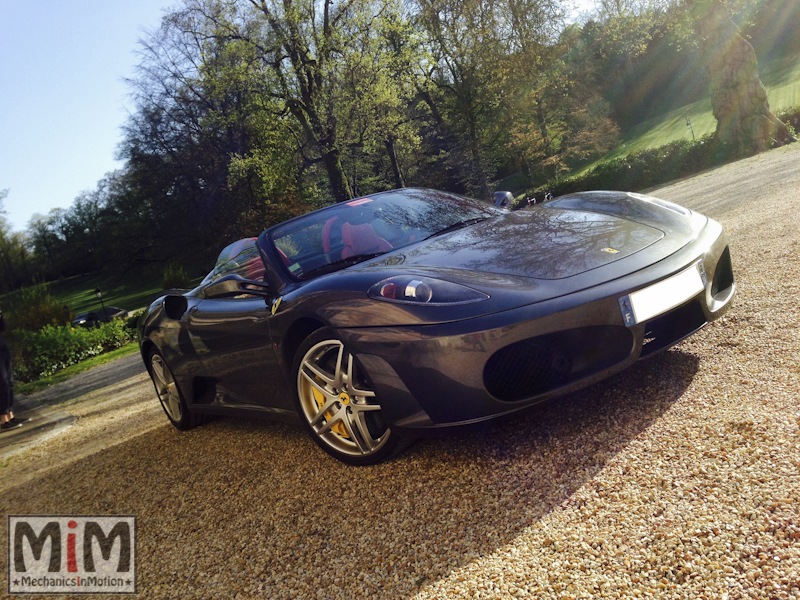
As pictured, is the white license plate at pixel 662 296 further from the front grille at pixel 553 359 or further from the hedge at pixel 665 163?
the hedge at pixel 665 163

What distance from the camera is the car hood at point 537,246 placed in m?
2.78

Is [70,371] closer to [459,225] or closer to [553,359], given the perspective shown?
[459,225]

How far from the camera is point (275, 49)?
76.2 ft

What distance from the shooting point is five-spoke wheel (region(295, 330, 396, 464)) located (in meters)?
2.88

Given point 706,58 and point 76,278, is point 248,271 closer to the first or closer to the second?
point 706,58

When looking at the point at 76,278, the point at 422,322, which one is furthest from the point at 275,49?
the point at 76,278

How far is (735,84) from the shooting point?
831 inches

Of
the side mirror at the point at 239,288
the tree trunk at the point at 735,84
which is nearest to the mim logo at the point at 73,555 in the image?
the side mirror at the point at 239,288

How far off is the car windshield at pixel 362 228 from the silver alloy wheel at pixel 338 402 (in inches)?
21.2

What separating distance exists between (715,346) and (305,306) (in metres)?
2.16

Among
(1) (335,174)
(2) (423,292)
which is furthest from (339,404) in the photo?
(1) (335,174)

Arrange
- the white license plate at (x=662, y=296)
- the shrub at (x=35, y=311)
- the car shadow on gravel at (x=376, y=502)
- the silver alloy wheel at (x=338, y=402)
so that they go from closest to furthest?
the car shadow on gravel at (x=376, y=502), the white license plate at (x=662, y=296), the silver alloy wheel at (x=338, y=402), the shrub at (x=35, y=311)

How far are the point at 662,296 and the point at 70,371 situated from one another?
15.4 m

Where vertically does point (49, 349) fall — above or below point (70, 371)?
above
